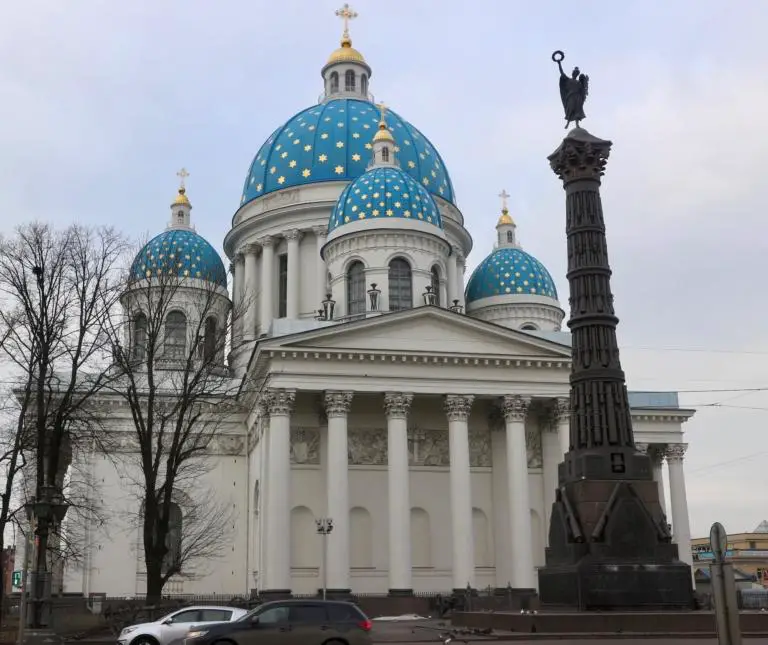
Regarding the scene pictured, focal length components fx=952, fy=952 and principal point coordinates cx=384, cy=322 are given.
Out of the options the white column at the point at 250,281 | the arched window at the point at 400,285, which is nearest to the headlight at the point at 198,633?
the arched window at the point at 400,285

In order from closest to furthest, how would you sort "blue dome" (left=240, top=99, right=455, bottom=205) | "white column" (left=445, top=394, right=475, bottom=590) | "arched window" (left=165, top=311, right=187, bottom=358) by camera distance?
"white column" (left=445, top=394, right=475, bottom=590)
"arched window" (left=165, top=311, right=187, bottom=358)
"blue dome" (left=240, top=99, right=455, bottom=205)

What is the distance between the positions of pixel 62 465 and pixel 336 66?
27.8m

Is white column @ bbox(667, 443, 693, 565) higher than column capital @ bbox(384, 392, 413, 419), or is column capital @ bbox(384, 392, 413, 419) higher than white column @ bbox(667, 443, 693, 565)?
column capital @ bbox(384, 392, 413, 419)

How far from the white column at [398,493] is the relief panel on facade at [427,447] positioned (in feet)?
8.03

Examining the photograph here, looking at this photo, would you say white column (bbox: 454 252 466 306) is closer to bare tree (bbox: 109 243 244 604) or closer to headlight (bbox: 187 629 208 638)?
bare tree (bbox: 109 243 244 604)

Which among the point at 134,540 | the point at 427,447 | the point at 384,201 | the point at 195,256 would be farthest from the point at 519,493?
the point at 195,256

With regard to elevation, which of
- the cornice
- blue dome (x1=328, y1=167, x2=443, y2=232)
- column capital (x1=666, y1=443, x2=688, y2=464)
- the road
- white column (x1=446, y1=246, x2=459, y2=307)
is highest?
blue dome (x1=328, y1=167, x2=443, y2=232)

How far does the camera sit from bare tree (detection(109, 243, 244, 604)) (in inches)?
1022

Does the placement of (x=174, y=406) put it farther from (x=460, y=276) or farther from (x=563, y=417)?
(x=460, y=276)

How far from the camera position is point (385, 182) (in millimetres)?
41656

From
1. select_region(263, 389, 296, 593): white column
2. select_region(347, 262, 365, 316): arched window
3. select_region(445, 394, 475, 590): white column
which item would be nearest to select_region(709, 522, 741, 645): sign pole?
select_region(263, 389, 296, 593): white column

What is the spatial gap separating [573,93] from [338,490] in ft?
58.0

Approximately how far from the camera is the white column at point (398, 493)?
3306 centimetres

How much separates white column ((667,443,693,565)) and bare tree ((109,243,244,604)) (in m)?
19.8
